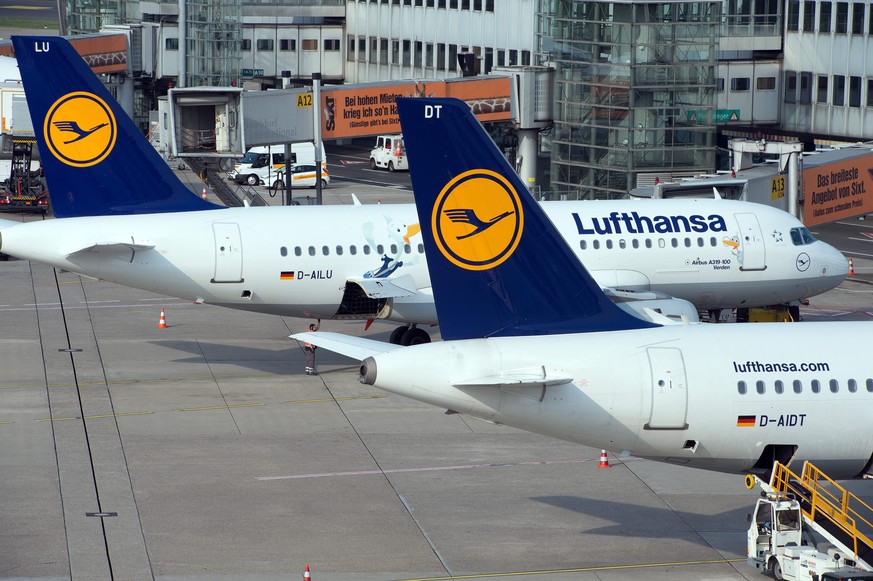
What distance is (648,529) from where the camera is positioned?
90.5 feet

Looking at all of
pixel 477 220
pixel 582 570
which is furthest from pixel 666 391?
pixel 477 220

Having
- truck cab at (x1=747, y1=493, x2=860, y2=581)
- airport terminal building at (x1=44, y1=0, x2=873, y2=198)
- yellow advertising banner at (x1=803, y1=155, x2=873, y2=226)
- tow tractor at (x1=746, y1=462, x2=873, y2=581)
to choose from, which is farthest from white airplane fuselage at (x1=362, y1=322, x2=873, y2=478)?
airport terminal building at (x1=44, y1=0, x2=873, y2=198)

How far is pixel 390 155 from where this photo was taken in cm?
8931

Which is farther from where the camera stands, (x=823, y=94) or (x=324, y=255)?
(x=823, y=94)

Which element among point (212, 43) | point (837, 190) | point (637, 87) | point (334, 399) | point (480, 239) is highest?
point (212, 43)

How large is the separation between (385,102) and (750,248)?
26580mm

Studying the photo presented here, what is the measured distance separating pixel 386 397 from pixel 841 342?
50.8 ft

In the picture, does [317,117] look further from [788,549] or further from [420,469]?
[788,549]

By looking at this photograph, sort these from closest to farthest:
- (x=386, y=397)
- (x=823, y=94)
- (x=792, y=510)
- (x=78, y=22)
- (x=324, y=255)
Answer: (x=792, y=510)
(x=386, y=397)
(x=324, y=255)
(x=823, y=94)
(x=78, y=22)

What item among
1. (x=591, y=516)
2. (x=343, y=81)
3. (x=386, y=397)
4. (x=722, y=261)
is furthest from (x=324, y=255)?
(x=343, y=81)

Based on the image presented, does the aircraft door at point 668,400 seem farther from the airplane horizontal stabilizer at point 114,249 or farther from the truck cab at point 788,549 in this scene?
the airplane horizontal stabilizer at point 114,249

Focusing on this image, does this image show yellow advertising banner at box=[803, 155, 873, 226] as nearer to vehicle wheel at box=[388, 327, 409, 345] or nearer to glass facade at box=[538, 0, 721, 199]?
glass facade at box=[538, 0, 721, 199]

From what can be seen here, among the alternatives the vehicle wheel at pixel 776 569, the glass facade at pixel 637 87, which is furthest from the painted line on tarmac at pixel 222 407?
the glass facade at pixel 637 87

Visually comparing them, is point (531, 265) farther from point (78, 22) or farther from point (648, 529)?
point (78, 22)
